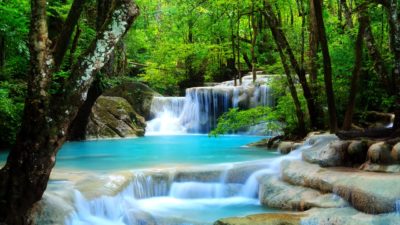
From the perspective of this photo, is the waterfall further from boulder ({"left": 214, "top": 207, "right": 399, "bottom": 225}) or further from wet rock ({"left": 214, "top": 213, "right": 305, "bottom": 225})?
boulder ({"left": 214, "top": 207, "right": 399, "bottom": 225})

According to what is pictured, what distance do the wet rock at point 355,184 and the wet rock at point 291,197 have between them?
126 millimetres

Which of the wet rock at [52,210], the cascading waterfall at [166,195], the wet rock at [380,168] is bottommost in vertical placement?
the cascading waterfall at [166,195]

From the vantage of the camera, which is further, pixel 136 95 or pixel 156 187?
pixel 136 95

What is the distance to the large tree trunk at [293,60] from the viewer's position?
1300 centimetres

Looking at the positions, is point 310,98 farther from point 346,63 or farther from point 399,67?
point 399,67

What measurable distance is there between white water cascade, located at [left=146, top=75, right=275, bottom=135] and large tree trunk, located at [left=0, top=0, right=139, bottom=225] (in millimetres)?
17873

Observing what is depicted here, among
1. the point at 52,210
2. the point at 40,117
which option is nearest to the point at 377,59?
the point at 52,210

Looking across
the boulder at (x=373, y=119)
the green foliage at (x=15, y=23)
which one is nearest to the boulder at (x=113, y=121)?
the green foliage at (x=15, y=23)

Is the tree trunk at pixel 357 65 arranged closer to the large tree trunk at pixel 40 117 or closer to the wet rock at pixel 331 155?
the wet rock at pixel 331 155

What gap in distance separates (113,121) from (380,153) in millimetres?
15470

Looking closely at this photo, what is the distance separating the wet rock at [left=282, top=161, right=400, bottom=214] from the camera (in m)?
6.24

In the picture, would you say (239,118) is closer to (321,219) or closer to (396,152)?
(396,152)

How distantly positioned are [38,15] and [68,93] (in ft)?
3.02

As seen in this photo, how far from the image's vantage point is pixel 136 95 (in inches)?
1020
